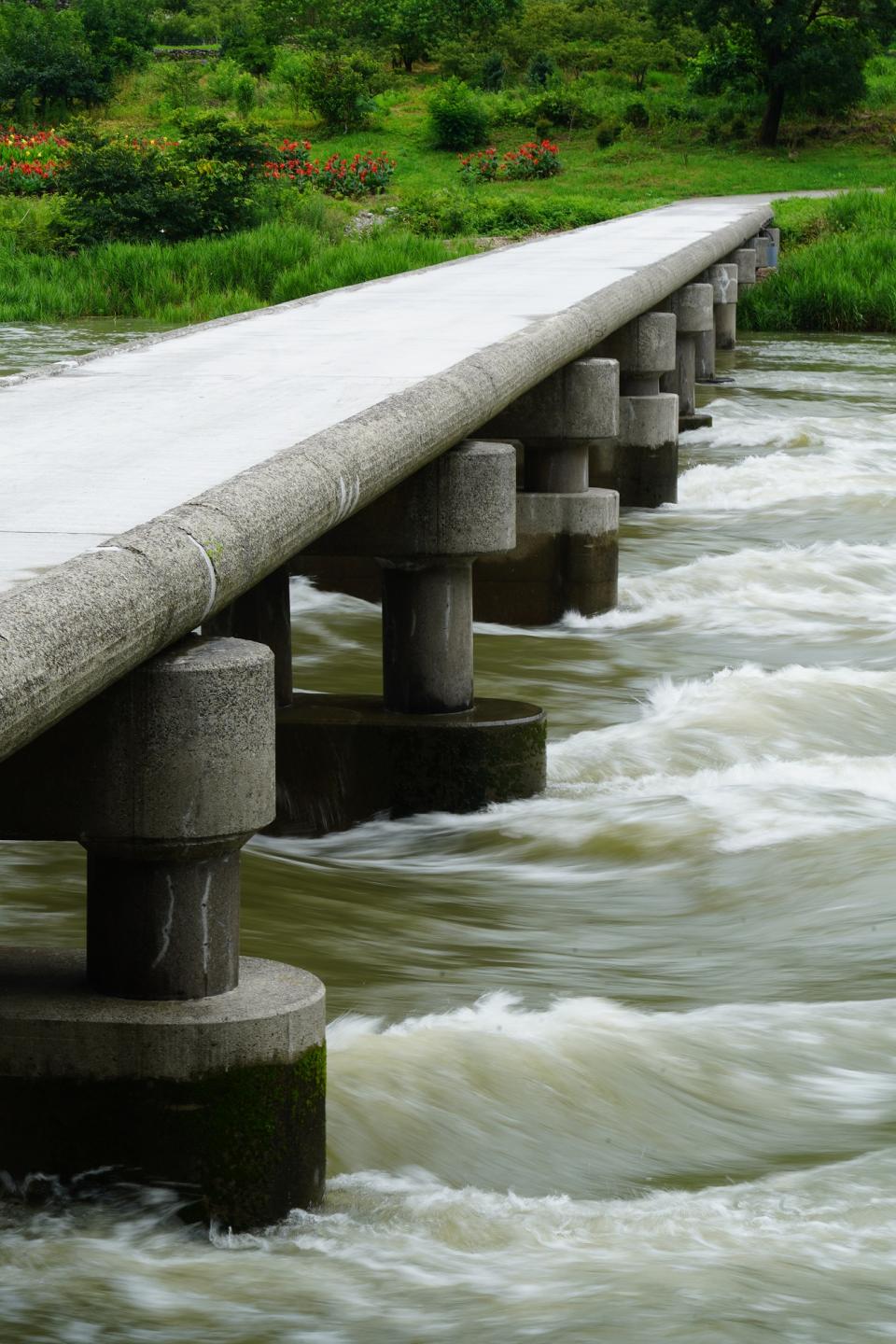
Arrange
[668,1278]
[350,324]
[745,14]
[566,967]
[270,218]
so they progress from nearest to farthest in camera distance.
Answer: [668,1278]
[566,967]
[350,324]
[270,218]
[745,14]

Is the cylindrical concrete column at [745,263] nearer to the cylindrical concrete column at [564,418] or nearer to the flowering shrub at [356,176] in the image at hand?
the flowering shrub at [356,176]

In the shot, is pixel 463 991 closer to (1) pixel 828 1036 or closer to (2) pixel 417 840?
(1) pixel 828 1036

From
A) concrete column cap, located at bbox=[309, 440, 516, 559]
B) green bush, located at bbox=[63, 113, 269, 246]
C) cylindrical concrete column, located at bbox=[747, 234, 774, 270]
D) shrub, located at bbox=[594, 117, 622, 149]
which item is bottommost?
concrete column cap, located at bbox=[309, 440, 516, 559]

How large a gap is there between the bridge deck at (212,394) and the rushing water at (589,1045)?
1.16 m

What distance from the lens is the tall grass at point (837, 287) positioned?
22.8 metres

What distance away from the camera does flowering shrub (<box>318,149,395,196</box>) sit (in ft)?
111

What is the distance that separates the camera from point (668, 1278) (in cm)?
345

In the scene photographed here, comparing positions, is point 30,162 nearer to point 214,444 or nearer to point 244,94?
point 244,94

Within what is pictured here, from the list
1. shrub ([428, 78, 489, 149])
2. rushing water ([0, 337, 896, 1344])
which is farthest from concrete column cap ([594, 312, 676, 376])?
shrub ([428, 78, 489, 149])

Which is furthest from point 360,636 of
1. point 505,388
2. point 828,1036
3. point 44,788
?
point 44,788

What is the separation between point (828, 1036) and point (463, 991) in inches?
33.4

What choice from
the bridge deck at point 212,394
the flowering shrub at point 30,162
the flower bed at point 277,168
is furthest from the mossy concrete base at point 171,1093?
the flowering shrub at point 30,162

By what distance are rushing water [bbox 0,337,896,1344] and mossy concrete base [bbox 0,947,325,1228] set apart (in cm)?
8

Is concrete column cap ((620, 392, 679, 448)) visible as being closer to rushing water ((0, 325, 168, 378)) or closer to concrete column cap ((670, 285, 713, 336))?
concrete column cap ((670, 285, 713, 336))
